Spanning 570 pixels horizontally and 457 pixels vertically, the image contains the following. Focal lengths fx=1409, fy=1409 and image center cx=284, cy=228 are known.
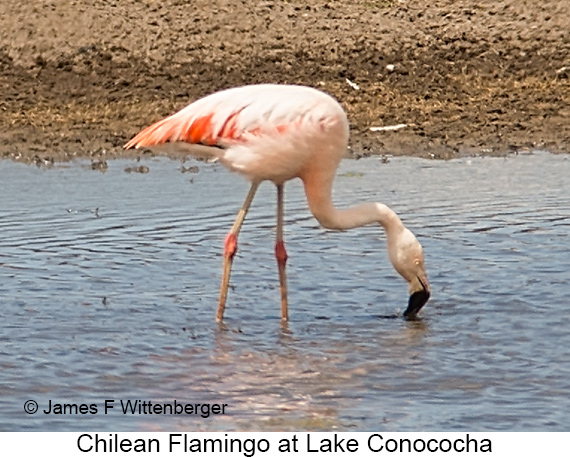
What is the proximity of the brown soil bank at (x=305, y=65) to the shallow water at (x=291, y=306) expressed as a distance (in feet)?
4.41

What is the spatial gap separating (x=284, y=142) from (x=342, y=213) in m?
0.57

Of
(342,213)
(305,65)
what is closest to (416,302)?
(342,213)

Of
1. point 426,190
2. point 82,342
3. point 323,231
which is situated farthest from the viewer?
point 426,190

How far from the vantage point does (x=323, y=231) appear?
9.62 meters

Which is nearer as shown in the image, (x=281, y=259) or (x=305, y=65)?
(x=281, y=259)

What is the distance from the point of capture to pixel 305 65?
14469 millimetres

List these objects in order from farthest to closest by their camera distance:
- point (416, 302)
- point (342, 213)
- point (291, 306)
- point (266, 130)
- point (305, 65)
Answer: point (305, 65), point (291, 306), point (342, 213), point (416, 302), point (266, 130)

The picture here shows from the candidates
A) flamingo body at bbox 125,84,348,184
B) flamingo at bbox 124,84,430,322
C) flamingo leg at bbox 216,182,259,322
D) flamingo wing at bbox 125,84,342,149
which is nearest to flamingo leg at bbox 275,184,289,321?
flamingo at bbox 124,84,430,322

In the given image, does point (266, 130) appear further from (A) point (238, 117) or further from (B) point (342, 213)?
(B) point (342, 213)

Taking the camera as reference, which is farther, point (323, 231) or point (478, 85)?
point (478, 85)
